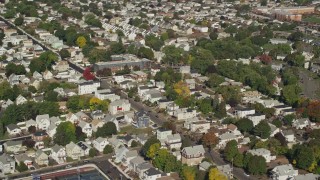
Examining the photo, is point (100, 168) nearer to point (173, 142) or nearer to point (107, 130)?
point (107, 130)

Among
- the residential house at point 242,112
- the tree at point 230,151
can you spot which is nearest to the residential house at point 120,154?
the tree at point 230,151

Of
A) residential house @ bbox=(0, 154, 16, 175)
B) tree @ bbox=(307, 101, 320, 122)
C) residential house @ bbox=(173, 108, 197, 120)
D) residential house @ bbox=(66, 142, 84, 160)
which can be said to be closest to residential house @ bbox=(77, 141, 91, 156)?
residential house @ bbox=(66, 142, 84, 160)

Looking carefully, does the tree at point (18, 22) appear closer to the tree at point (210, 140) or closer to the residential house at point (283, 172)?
the tree at point (210, 140)

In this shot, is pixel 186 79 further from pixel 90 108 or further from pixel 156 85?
pixel 90 108

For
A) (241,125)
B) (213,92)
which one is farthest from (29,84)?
(241,125)

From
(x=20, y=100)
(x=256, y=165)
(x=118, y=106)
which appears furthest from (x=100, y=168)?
(x=20, y=100)

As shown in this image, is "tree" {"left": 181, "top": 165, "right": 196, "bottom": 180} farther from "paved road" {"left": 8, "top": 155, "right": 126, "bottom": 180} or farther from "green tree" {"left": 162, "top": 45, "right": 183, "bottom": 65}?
"green tree" {"left": 162, "top": 45, "right": 183, "bottom": 65}
